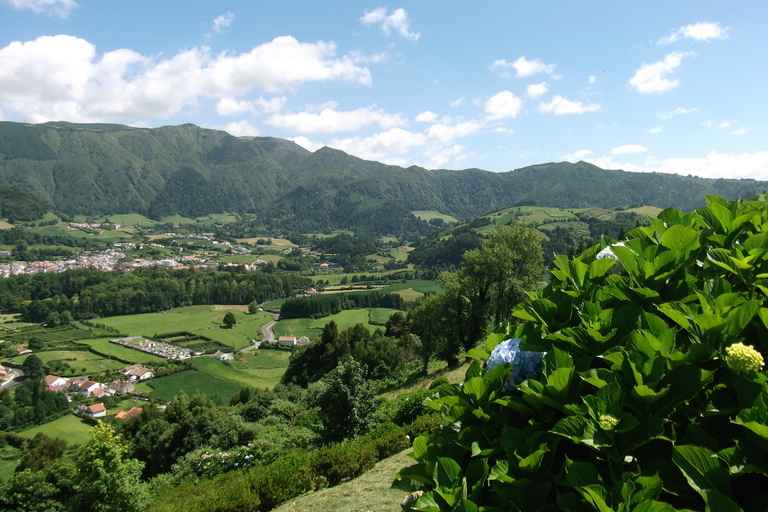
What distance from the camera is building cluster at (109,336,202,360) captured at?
258 ft

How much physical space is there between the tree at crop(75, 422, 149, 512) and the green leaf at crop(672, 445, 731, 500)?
14115 millimetres

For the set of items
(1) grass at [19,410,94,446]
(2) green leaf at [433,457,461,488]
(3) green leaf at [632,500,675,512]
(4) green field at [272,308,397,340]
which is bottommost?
(1) grass at [19,410,94,446]

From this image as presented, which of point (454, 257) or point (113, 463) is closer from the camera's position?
point (113, 463)

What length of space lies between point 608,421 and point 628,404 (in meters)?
0.26

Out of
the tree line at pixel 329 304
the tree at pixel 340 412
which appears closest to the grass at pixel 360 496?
the tree at pixel 340 412

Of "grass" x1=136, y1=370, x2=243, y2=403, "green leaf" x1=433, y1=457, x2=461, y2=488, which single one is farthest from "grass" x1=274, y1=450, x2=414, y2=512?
"grass" x1=136, y1=370, x2=243, y2=403

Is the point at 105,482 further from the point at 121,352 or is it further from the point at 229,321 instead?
the point at 229,321

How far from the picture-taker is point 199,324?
10006cm

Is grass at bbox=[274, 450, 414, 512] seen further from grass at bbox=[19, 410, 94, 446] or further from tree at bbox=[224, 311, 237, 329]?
tree at bbox=[224, 311, 237, 329]

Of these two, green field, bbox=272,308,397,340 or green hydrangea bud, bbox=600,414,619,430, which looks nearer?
green hydrangea bud, bbox=600,414,619,430

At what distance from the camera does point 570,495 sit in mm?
2279

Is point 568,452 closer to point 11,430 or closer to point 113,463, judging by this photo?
Result: point 113,463

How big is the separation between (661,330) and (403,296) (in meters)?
106

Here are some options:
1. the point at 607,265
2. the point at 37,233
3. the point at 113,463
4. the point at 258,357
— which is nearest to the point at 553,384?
the point at 607,265
